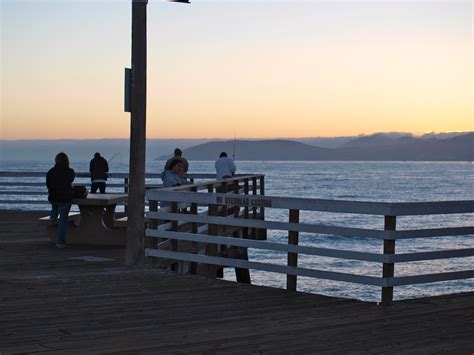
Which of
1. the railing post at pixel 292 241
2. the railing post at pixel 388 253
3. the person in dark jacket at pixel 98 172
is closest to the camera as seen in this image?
the railing post at pixel 388 253

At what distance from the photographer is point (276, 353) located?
7105 millimetres

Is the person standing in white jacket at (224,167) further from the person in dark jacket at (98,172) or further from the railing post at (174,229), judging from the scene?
the railing post at (174,229)

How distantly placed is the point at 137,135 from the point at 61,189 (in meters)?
3.15

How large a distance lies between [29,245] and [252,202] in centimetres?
601

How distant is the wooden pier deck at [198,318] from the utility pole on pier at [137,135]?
0.77 meters

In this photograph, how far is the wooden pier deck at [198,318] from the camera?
739cm

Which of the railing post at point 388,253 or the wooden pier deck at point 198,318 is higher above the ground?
the railing post at point 388,253

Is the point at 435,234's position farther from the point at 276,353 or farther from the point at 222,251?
the point at 222,251

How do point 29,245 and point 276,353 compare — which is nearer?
point 276,353

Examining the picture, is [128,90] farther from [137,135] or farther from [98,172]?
[98,172]

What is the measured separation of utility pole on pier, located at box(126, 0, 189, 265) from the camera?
1236 centimetres

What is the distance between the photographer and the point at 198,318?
8562mm

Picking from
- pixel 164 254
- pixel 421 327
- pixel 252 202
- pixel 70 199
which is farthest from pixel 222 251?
pixel 421 327

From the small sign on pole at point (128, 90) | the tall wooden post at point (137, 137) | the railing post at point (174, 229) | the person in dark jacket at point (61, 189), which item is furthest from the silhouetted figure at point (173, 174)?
the small sign on pole at point (128, 90)
